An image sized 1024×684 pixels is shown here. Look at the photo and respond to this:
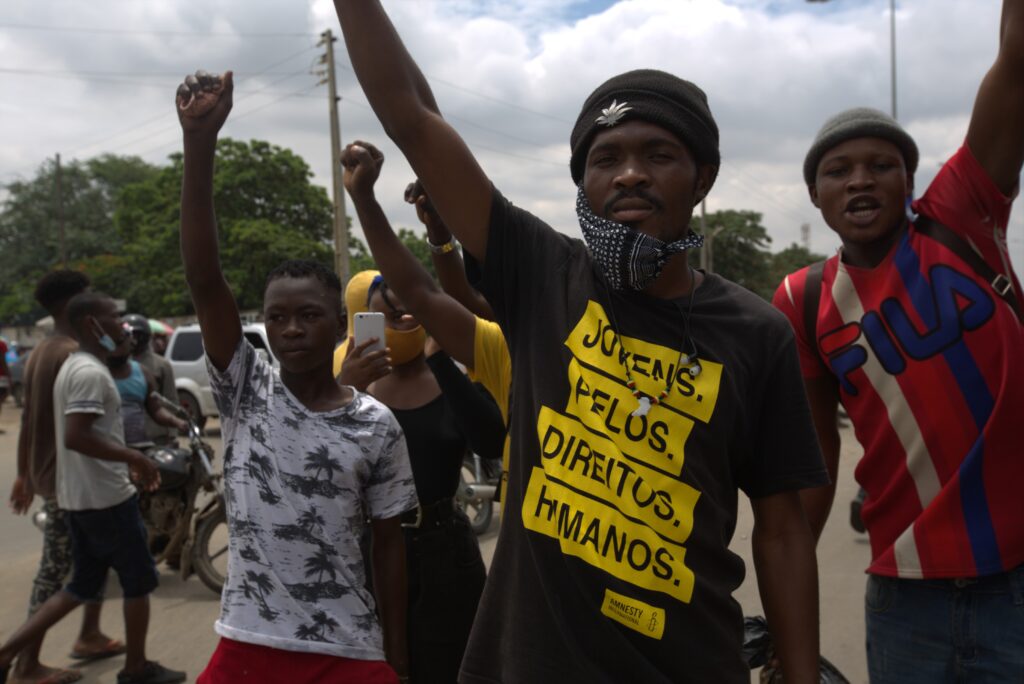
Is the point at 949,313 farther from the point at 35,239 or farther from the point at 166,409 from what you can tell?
the point at 35,239

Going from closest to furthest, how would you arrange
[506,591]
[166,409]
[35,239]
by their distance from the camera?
[506,591], [166,409], [35,239]

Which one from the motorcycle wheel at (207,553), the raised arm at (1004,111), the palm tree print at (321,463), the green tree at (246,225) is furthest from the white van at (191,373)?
the green tree at (246,225)

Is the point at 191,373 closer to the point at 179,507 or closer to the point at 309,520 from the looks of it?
the point at 179,507

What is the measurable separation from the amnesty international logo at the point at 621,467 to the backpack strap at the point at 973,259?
3.31ft

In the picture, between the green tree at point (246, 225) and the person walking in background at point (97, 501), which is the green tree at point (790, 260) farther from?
the person walking in background at point (97, 501)

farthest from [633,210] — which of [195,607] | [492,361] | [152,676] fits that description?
[195,607]

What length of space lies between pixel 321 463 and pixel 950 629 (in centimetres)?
170

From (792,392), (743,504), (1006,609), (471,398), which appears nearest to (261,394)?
(471,398)

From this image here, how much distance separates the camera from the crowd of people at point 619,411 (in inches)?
59.9

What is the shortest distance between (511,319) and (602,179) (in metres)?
0.32

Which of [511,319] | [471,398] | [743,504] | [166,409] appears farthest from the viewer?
[743,504]

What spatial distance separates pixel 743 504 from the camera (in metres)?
8.02

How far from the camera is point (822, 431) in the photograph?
8.29 feet

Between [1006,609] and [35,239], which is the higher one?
[35,239]
